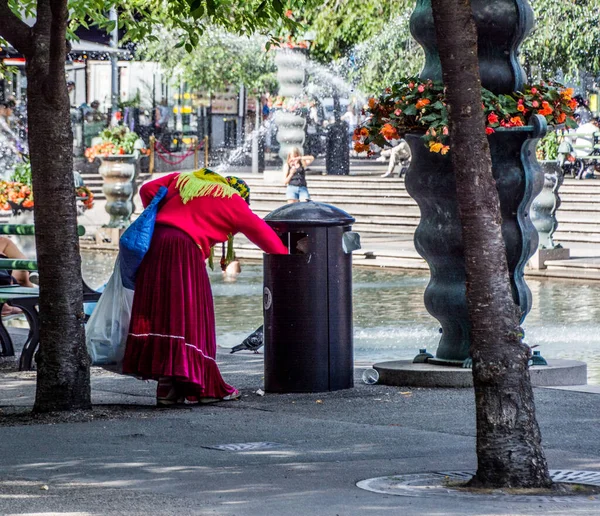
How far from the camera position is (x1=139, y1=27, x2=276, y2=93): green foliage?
153 feet

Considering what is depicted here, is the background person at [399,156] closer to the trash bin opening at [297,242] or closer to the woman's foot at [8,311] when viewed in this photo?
the woman's foot at [8,311]

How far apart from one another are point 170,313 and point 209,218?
613 mm

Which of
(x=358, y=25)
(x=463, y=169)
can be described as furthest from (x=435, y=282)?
(x=358, y=25)

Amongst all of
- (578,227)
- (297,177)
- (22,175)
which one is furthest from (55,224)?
(297,177)

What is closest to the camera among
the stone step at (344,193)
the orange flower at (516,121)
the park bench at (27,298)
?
the orange flower at (516,121)

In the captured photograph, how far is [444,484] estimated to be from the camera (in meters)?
6.09

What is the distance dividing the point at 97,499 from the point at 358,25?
28.6 metres

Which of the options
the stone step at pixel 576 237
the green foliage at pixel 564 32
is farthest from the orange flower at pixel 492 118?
the green foliage at pixel 564 32

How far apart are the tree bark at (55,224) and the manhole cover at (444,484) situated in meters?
2.67

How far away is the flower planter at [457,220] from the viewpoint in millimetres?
9461

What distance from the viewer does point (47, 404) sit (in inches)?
326

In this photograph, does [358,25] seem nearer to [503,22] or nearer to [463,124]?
[503,22]

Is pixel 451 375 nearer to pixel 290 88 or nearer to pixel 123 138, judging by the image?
pixel 123 138

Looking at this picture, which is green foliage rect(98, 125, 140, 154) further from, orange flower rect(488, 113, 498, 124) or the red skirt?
the red skirt
